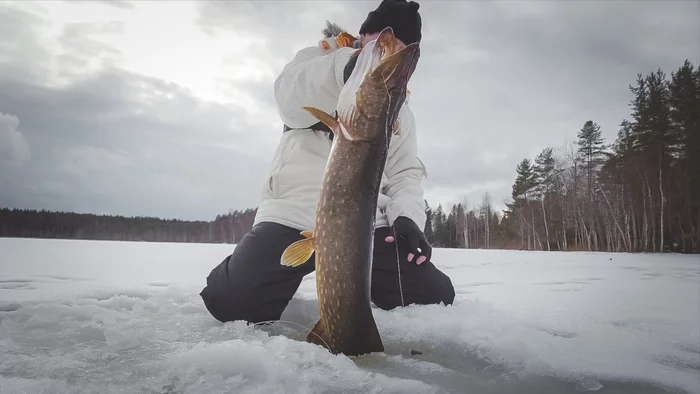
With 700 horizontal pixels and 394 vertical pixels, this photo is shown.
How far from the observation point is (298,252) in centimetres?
190

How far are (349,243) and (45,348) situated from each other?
1519 mm

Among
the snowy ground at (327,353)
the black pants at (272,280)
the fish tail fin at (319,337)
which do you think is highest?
the black pants at (272,280)

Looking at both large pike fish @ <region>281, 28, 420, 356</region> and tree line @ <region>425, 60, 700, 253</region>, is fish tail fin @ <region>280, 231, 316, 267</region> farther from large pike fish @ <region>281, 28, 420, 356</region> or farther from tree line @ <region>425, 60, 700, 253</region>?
tree line @ <region>425, 60, 700, 253</region>

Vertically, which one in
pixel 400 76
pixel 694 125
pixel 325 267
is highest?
pixel 694 125

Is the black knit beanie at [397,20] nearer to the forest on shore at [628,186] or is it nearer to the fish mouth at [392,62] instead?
the fish mouth at [392,62]

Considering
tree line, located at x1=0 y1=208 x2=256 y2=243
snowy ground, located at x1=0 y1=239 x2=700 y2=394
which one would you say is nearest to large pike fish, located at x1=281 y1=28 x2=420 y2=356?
snowy ground, located at x1=0 y1=239 x2=700 y2=394

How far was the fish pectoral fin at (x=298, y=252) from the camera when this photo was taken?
6.15ft

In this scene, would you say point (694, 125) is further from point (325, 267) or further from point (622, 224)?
Answer: point (325, 267)

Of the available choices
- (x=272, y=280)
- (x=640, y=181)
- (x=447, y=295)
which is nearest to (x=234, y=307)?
(x=272, y=280)

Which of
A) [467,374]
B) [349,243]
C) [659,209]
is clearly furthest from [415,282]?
[659,209]

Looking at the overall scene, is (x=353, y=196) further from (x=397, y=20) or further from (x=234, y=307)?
(x=397, y=20)

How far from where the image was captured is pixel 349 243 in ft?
5.94

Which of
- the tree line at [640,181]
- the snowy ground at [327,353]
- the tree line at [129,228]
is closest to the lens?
the snowy ground at [327,353]

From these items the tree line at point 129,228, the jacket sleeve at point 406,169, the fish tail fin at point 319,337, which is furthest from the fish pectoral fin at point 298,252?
the tree line at point 129,228
